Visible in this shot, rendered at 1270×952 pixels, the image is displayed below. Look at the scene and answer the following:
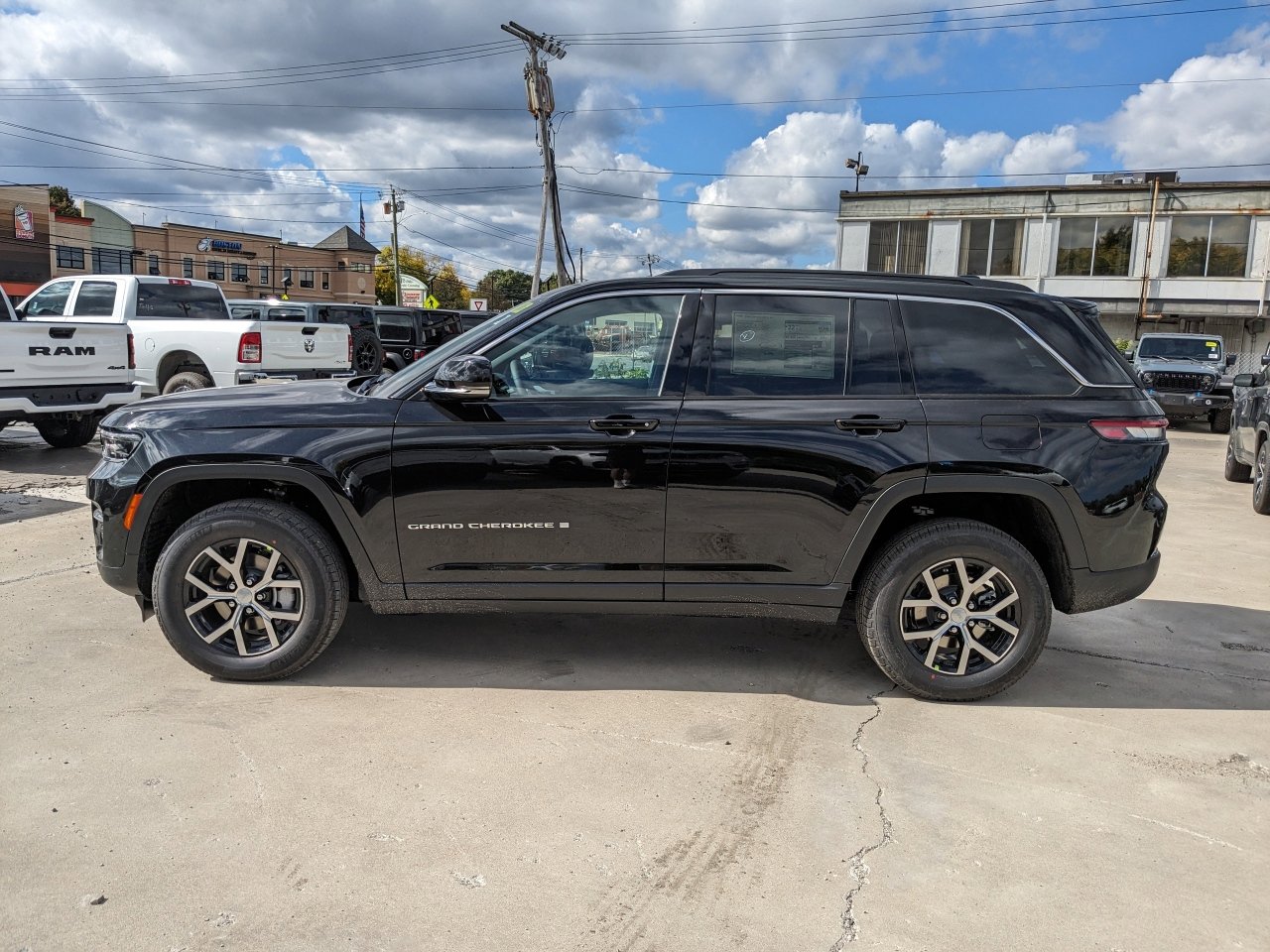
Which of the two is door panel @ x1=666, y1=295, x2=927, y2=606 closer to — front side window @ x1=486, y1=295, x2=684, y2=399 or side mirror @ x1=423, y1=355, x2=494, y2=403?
front side window @ x1=486, y1=295, x2=684, y2=399

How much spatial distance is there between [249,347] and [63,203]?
7981cm

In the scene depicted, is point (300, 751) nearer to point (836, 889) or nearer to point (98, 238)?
point (836, 889)

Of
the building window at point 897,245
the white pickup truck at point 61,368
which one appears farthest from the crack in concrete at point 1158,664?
the building window at point 897,245

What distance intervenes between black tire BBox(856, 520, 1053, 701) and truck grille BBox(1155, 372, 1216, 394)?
1621cm

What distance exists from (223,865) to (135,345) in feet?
36.0

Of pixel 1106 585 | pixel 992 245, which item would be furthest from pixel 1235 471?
pixel 992 245

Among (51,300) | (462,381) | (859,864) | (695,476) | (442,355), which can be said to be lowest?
(859,864)

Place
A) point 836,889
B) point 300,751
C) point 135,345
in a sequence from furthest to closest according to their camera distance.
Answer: point 135,345, point 300,751, point 836,889

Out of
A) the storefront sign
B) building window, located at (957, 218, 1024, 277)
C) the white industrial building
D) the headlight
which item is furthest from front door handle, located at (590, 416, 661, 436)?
the storefront sign

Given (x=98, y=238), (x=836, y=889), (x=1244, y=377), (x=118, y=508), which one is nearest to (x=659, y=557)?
(x=836, y=889)

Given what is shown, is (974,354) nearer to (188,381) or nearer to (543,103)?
(188,381)

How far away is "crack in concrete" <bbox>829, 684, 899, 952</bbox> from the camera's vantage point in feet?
8.25

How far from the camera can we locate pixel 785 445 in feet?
12.7

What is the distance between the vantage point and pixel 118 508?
13.1ft
